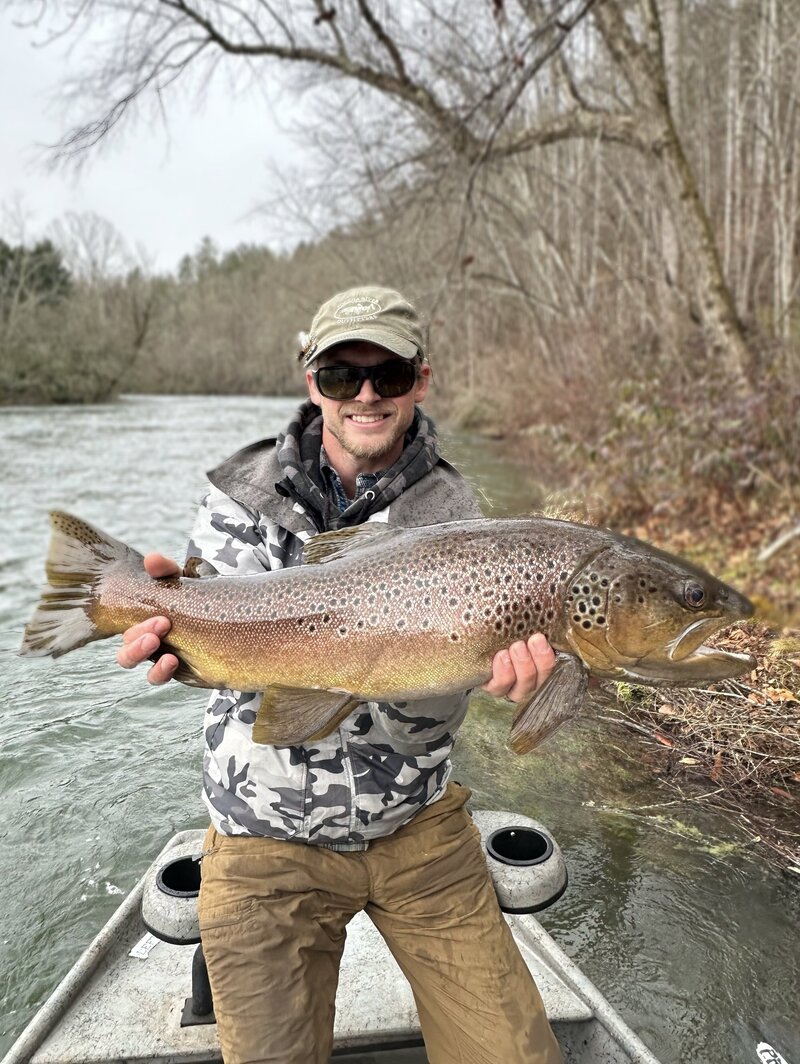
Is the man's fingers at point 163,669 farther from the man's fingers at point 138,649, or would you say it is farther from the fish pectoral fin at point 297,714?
the fish pectoral fin at point 297,714

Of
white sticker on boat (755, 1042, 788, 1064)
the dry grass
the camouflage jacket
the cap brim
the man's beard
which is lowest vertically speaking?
white sticker on boat (755, 1042, 788, 1064)

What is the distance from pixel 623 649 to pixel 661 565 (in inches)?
10.0

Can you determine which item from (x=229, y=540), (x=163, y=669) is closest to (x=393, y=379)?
(x=229, y=540)

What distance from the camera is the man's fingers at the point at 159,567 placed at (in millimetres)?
2322

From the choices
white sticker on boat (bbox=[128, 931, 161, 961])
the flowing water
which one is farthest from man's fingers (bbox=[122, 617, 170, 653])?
the flowing water

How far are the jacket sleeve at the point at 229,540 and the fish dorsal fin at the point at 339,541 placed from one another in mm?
289

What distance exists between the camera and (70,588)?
2383 millimetres

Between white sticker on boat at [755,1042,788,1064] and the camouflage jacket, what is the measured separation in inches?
60.7

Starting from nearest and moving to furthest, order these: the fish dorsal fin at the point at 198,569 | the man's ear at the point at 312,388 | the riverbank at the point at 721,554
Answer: the fish dorsal fin at the point at 198,569, the man's ear at the point at 312,388, the riverbank at the point at 721,554

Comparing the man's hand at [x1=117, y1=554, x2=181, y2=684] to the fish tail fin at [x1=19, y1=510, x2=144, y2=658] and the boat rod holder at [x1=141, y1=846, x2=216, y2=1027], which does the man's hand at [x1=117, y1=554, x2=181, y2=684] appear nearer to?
the fish tail fin at [x1=19, y1=510, x2=144, y2=658]

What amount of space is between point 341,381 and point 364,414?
0.13m

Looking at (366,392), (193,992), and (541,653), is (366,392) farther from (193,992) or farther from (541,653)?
(193,992)

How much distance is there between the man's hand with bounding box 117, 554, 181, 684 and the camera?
2270mm

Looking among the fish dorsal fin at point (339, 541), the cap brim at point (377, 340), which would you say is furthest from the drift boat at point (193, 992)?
the cap brim at point (377, 340)
